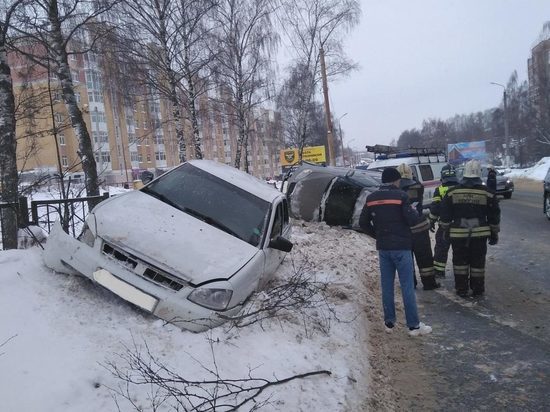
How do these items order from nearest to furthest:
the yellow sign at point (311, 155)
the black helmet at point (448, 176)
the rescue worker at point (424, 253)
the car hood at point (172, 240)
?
1. the car hood at point (172, 240)
2. the rescue worker at point (424, 253)
3. the black helmet at point (448, 176)
4. the yellow sign at point (311, 155)

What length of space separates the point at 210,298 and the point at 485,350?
2.66 m

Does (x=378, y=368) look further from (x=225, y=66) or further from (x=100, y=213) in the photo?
(x=225, y=66)

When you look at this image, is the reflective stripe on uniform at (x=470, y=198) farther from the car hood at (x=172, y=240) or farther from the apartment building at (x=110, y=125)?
the apartment building at (x=110, y=125)

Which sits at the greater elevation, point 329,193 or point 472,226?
point 329,193

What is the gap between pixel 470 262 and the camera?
6.13 meters

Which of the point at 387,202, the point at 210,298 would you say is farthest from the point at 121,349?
the point at 387,202

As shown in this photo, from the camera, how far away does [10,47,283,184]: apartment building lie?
1045 centimetres

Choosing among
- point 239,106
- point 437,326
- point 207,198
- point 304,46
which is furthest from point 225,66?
point 437,326

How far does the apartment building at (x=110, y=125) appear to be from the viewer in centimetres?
1045

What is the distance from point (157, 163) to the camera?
7394 centimetres

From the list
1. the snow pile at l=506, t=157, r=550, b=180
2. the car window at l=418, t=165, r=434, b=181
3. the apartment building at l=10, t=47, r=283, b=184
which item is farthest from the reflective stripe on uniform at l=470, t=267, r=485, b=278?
the snow pile at l=506, t=157, r=550, b=180

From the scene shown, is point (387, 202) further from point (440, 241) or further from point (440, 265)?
point (440, 265)

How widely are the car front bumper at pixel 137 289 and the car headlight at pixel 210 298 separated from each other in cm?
4

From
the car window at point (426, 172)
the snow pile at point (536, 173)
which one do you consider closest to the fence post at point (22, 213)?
the car window at point (426, 172)
